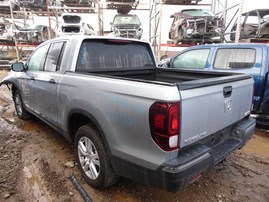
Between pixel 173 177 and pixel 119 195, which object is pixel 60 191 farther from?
pixel 173 177

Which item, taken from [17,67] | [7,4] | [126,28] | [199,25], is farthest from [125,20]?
[17,67]

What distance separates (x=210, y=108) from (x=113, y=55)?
5.79ft

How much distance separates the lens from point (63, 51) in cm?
308

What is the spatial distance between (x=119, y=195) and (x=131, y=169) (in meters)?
0.72

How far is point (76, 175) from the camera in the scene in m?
2.97

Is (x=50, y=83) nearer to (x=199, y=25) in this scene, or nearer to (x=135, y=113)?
(x=135, y=113)

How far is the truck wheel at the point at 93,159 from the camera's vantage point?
2379 mm

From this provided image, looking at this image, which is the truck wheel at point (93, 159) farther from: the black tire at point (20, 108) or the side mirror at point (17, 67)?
the black tire at point (20, 108)

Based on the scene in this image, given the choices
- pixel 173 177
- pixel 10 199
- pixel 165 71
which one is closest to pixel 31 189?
pixel 10 199

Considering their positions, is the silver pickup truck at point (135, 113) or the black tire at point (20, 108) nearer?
the silver pickup truck at point (135, 113)

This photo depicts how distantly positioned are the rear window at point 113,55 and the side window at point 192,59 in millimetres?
2077

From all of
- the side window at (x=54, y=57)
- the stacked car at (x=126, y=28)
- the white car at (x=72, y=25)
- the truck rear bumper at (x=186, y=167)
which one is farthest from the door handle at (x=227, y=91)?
the white car at (x=72, y=25)

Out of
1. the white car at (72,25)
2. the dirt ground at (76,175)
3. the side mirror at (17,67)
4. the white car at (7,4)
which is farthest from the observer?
the white car at (7,4)

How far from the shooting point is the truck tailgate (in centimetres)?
181
